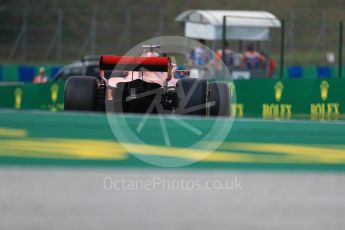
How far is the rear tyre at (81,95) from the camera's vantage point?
13117mm

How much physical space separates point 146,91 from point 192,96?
2.29ft

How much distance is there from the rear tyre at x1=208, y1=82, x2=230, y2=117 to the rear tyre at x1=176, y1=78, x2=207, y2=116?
0.41 feet

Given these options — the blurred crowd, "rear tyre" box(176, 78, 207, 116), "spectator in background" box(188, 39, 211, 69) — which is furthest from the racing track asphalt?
the blurred crowd

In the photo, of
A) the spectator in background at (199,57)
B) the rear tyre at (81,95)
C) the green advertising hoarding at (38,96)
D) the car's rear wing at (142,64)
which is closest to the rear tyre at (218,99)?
the car's rear wing at (142,64)

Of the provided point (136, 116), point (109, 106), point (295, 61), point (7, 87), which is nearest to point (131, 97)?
point (109, 106)

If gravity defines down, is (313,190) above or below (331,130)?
below

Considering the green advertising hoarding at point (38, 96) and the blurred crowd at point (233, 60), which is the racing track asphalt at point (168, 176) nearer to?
the green advertising hoarding at point (38, 96)

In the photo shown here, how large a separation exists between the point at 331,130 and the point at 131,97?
584cm

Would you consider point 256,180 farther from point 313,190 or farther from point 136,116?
point 136,116

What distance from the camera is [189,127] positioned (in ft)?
24.8

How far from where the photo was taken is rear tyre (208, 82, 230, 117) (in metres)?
12.9

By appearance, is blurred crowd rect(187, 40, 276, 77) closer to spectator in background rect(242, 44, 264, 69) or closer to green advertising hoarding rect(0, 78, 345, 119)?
spectator in background rect(242, 44, 264, 69)

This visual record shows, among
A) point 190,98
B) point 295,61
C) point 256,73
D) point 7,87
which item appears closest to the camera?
point 190,98

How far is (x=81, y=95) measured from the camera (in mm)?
13172
